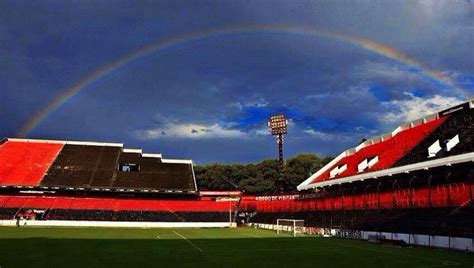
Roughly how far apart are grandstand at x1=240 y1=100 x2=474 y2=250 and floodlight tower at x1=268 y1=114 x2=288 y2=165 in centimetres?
4540

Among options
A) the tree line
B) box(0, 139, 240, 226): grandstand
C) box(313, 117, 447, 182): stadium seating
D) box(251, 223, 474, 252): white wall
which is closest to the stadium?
box(251, 223, 474, 252): white wall

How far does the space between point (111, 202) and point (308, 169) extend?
58.2 metres

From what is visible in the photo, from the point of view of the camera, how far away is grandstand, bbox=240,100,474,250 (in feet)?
120

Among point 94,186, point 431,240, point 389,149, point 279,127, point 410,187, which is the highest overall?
point 279,127

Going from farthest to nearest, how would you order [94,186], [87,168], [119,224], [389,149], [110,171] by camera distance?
[110,171] → [87,168] → [94,186] → [119,224] → [389,149]

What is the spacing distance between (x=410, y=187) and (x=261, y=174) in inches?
3224

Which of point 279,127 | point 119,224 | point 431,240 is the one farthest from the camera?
point 279,127

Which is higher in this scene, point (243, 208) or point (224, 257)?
point (243, 208)

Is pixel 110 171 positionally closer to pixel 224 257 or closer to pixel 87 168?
pixel 87 168

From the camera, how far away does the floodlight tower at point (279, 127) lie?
117 m

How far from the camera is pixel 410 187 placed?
145 feet

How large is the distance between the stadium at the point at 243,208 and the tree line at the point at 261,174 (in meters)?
22.8

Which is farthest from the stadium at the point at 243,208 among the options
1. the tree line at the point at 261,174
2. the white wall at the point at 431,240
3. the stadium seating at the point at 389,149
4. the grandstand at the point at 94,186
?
the tree line at the point at 261,174

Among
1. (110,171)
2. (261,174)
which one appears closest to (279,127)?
(261,174)
